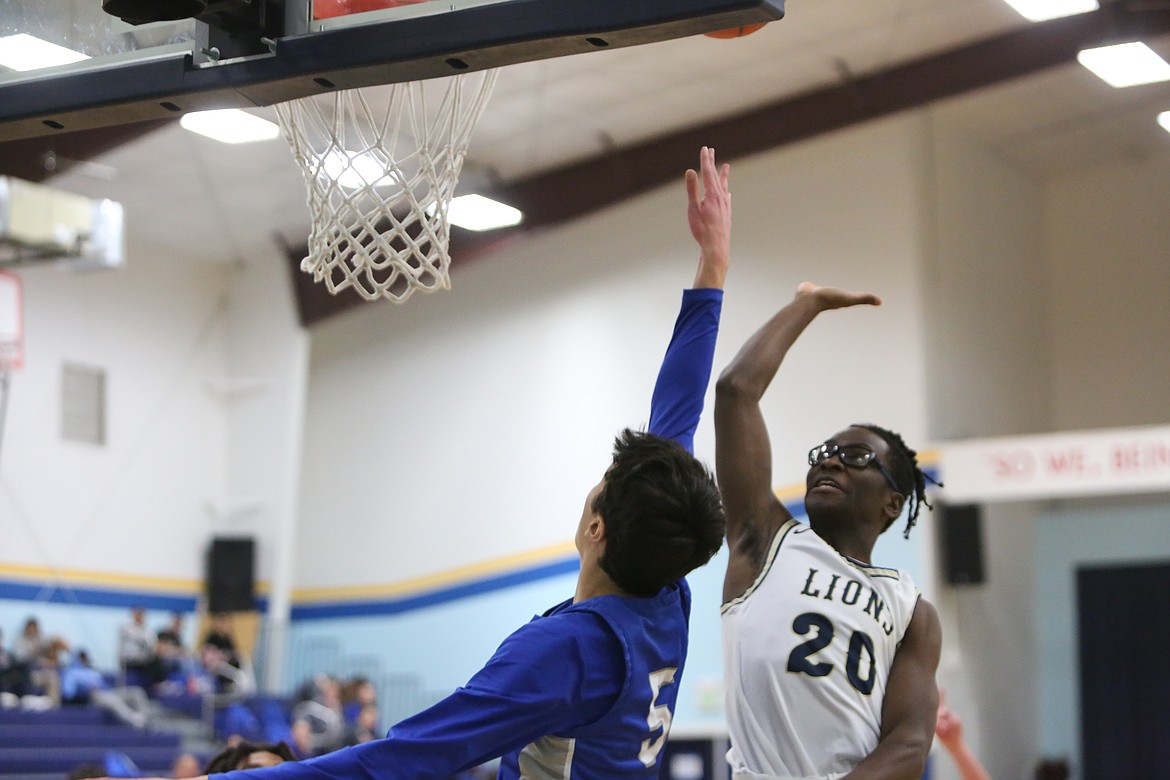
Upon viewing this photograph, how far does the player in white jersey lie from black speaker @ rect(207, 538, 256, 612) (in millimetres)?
15111

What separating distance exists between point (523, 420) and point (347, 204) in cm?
1227

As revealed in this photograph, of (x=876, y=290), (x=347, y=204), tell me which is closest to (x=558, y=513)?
(x=876, y=290)

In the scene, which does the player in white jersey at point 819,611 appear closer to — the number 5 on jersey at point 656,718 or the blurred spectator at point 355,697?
the number 5 on jersey at point 656,718

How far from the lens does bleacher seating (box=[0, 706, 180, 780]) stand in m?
11.8

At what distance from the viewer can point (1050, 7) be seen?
475 inches

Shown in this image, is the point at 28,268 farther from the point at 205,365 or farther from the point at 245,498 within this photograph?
the point at 245,498

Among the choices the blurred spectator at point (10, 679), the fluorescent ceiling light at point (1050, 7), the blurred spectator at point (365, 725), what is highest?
the fluorescent ceiling light at point (1050, 7)

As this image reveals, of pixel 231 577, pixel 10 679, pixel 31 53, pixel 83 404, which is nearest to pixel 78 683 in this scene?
pixel 10 679

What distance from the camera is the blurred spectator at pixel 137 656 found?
50.6ft

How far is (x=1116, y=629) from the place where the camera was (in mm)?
15180

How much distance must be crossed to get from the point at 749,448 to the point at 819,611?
401mm

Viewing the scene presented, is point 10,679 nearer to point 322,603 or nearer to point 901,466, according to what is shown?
point 322,603

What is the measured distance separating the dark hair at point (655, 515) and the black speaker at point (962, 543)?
11.5 m

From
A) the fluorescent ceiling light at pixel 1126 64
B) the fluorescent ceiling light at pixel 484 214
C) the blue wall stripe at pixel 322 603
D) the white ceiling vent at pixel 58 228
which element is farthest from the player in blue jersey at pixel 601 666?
the white ceiling vent at pixel 58 228
